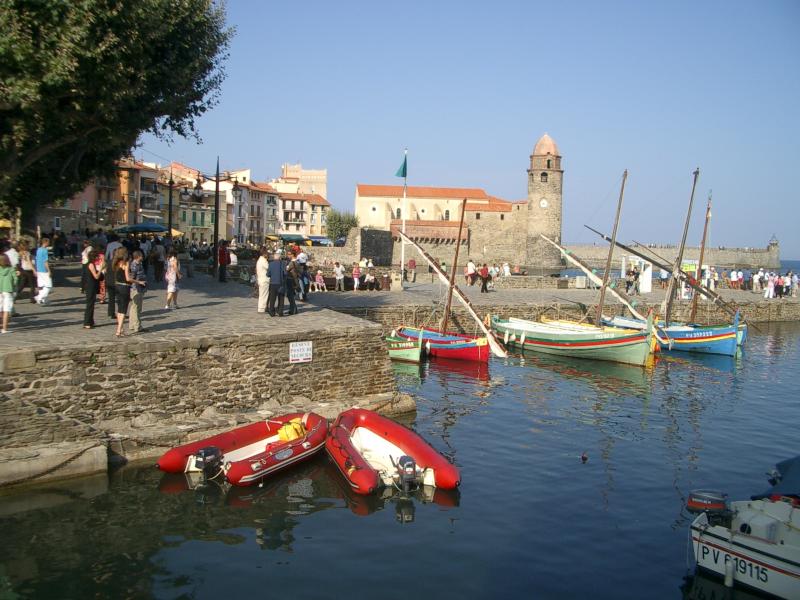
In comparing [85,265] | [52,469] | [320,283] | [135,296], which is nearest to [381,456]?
[52,469]

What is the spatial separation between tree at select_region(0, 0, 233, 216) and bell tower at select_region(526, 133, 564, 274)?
71303 millimetres

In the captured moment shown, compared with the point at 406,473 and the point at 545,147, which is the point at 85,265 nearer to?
the point at 406,473

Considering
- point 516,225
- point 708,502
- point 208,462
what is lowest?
point 208,462

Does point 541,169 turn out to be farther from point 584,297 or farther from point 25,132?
point 25,132

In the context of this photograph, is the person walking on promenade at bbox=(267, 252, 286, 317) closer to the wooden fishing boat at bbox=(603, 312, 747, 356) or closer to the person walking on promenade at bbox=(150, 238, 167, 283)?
the person walking on promenade at bbox=(150, 238, 167, 283)

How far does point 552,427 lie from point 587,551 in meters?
6.93

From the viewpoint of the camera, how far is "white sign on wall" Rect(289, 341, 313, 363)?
15453 mm

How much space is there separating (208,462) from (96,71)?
30.8 ft

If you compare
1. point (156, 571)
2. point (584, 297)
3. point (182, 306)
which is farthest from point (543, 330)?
point (156, 571)

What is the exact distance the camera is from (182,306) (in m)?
19.5

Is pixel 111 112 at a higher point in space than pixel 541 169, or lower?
lower

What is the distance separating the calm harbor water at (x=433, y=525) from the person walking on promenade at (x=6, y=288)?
4156 millimetres

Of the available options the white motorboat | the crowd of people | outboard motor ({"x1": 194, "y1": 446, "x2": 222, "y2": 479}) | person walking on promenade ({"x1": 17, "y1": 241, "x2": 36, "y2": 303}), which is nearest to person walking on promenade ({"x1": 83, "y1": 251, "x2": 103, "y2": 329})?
the crowd of people

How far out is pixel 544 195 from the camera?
295ft
